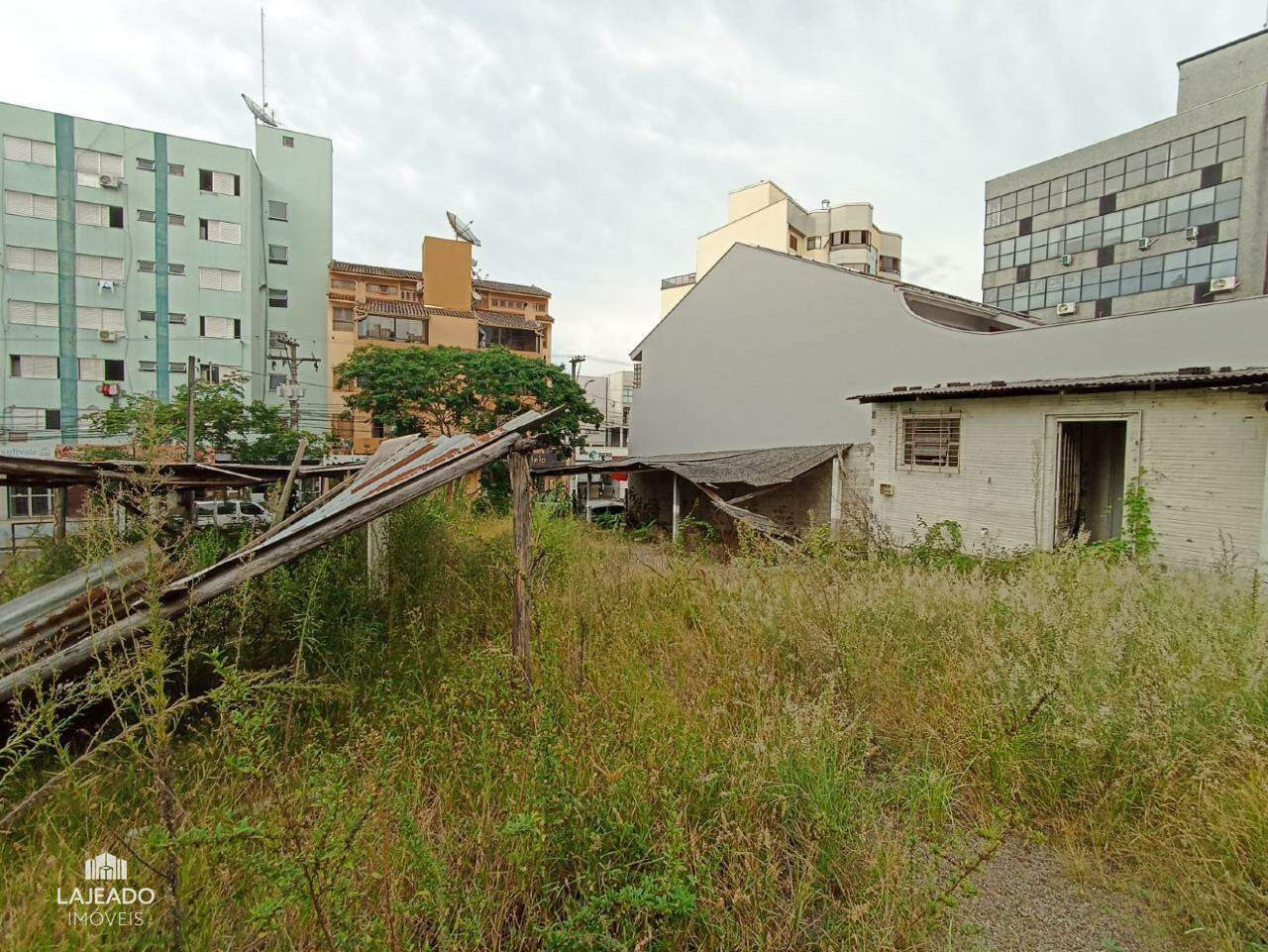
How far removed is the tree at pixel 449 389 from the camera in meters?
19.8

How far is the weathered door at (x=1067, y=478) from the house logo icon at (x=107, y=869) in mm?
11301

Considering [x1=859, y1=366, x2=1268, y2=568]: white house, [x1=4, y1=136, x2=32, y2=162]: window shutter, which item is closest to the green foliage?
[x1=859, y1=366, x2=1268, y2=568]: white house

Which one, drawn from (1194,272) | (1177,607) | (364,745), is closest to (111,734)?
(364,745)

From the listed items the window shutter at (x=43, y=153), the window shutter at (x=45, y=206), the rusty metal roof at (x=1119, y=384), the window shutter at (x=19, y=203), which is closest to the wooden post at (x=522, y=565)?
the rusty metal roof at (x=1119, y=384)

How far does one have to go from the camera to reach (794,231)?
31422 millimetres

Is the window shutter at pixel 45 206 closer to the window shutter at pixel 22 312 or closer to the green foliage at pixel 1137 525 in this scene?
the window shutter at pixel 22 312

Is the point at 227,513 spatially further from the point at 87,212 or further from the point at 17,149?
the point at 17,149

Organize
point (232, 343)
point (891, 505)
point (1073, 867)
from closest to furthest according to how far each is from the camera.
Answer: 1. point (1073, 867)
2. point (891, 505)
3. point (232, 343)

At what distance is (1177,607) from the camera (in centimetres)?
404

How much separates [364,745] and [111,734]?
1820 mm

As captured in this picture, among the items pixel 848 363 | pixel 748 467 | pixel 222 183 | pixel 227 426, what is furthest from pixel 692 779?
pixel 222 183

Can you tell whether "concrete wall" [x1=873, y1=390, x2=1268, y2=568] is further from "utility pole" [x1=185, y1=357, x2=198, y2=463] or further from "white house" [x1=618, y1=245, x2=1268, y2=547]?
"utility pole" [x1=185, y1=357, x2=198, y2=463]

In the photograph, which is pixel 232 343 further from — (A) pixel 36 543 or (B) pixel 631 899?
(B) pixel 631 899

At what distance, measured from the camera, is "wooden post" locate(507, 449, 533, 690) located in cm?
340
